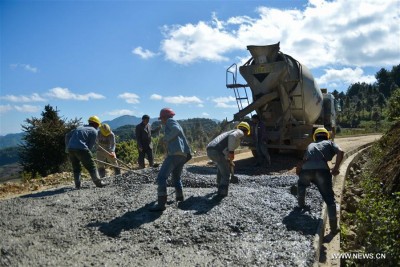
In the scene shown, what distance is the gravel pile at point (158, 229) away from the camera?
12.9 feet

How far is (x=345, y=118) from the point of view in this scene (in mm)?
55094

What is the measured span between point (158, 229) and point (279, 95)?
7084 mm

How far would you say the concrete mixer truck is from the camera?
1046cm

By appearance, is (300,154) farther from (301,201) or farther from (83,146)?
(83,146)

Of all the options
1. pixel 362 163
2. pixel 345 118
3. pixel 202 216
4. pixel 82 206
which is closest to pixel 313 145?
pixel 202 216

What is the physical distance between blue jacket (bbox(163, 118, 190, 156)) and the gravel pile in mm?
947

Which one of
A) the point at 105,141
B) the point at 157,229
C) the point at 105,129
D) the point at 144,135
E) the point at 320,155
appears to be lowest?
the point at 157,229

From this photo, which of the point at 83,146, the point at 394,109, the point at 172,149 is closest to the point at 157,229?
the point at 172,149

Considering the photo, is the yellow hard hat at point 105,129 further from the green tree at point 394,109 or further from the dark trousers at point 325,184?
the green tree at point 394,109

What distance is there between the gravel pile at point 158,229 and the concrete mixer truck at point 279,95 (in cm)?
409

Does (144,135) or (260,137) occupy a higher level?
(144,135)

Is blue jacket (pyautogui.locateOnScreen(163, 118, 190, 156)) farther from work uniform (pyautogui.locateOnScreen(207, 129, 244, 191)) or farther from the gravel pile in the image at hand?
the gravel pile

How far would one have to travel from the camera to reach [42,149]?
51.3 feet

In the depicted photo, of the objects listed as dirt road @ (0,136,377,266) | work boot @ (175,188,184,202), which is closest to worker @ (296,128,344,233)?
dirt road @ (0,136,377,266)
